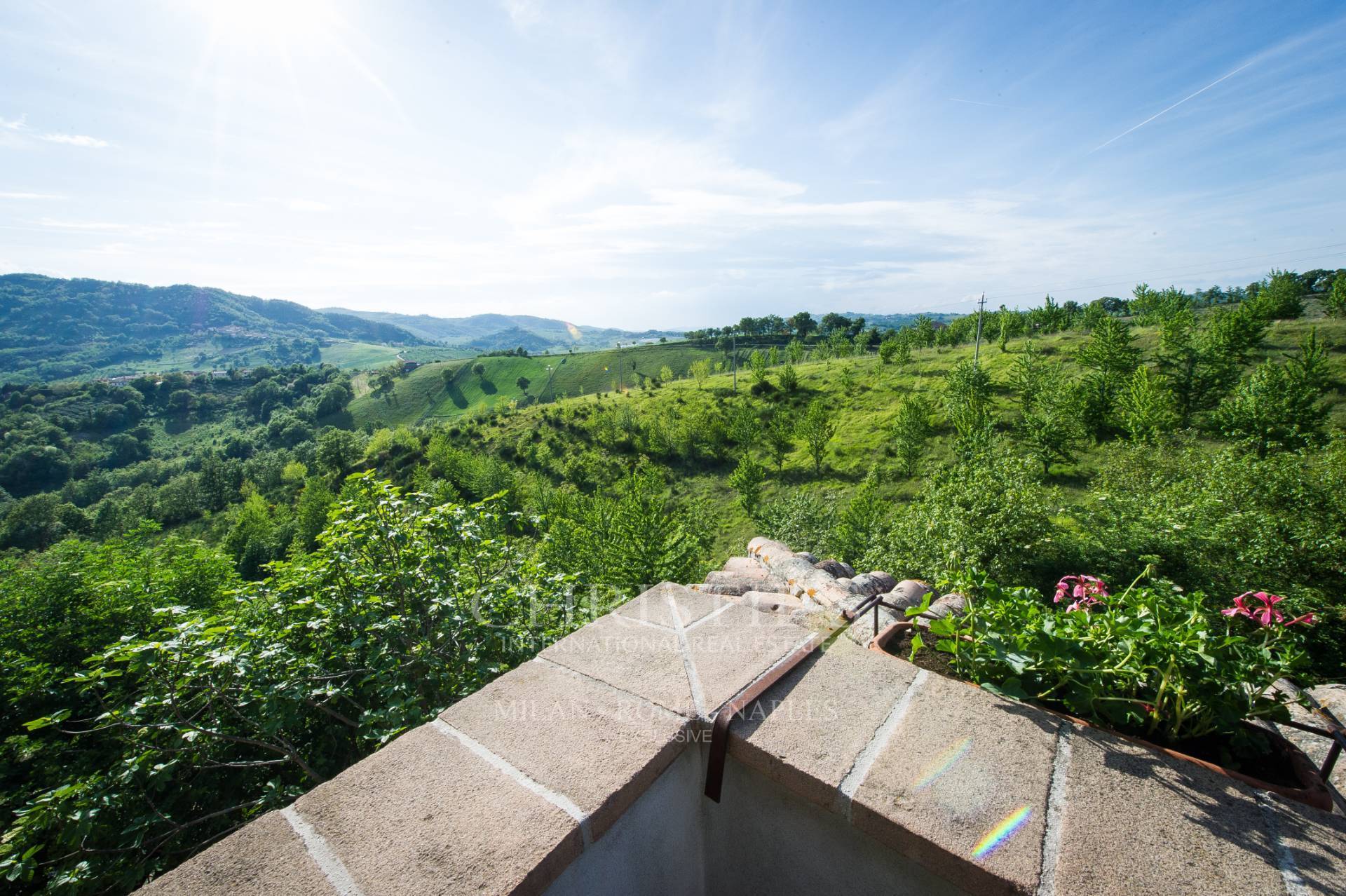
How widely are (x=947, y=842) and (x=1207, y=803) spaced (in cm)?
72

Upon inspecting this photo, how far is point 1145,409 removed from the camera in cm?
2520

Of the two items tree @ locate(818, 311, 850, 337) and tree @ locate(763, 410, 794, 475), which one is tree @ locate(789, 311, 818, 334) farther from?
tree @ locate(763, 410, 794, 475)

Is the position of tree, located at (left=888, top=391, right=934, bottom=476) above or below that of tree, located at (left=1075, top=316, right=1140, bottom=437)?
below

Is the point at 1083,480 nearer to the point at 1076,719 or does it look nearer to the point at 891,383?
the point at 891,383

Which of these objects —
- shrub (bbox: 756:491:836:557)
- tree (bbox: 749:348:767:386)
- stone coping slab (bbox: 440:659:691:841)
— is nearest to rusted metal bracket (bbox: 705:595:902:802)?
stone coping slab (bbox: 440:659:691:841)

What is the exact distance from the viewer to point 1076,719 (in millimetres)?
1614

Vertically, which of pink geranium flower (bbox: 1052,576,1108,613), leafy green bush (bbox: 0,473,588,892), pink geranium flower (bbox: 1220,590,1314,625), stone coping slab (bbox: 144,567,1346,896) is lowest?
leafy green bush (bbox: 0,473,588,892)

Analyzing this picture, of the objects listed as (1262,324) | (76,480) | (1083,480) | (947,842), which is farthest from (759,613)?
(76,480)

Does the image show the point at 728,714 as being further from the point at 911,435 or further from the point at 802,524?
the point at 911,435

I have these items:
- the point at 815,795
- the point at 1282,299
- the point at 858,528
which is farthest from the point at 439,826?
the point at 1282,299

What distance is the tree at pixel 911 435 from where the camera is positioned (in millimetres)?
33250

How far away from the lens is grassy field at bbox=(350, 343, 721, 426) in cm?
11056

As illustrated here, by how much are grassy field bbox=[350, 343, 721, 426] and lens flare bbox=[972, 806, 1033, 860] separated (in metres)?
101

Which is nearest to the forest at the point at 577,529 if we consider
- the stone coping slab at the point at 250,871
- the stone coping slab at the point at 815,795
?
the stone coping slab at the point at 815,795
